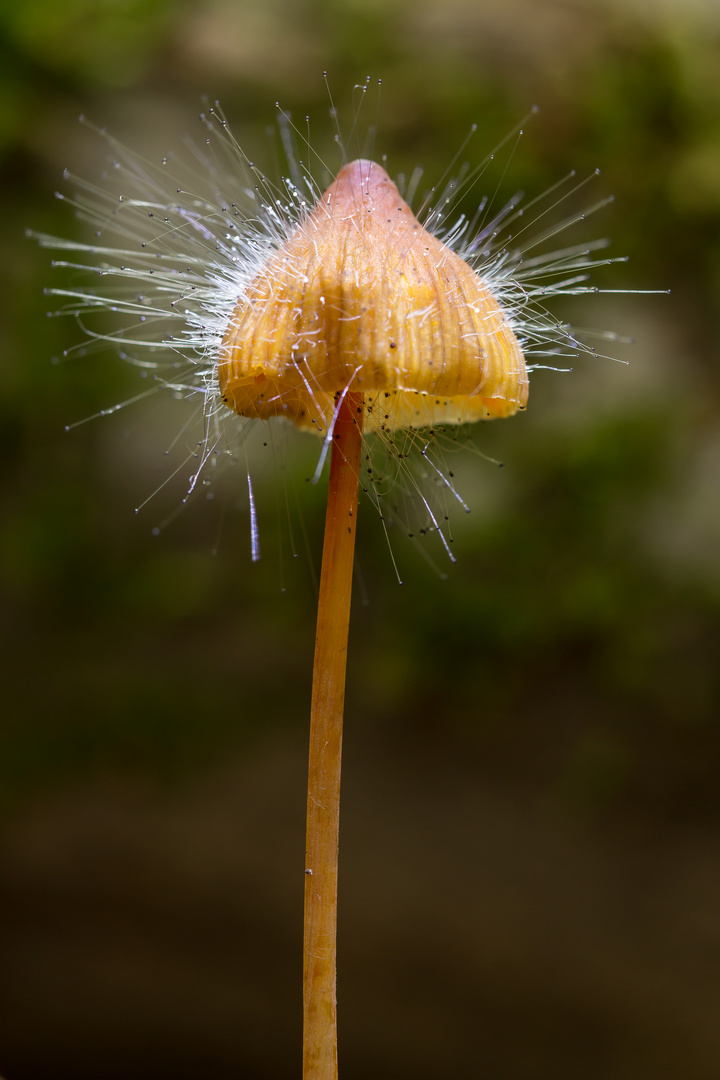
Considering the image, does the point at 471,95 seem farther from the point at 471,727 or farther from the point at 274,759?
the point at 274,759

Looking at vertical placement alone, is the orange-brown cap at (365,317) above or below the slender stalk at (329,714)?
above

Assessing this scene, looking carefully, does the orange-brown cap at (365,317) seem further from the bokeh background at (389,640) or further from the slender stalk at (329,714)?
the bokeh background at (389,640)

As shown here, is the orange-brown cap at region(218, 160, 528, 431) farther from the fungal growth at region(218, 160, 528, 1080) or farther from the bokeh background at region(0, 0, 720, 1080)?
the bokeh background at region(0, 0, 720, 1080)

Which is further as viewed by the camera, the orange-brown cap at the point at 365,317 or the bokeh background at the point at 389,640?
the bokeh background at the point at 389,640

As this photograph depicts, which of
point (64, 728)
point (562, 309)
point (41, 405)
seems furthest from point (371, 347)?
point (64, 728)

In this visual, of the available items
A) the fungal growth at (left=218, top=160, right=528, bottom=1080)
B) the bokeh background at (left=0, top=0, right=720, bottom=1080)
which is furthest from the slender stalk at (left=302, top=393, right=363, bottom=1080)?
the bokeh background at (left=0, top=0, right=720, bottom=1080)

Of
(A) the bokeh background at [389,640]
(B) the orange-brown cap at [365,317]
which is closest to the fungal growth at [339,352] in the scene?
(B) the orange-brown cap at [365,317]
